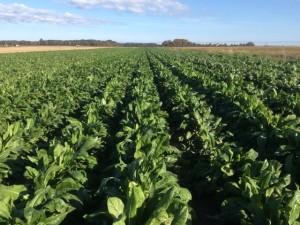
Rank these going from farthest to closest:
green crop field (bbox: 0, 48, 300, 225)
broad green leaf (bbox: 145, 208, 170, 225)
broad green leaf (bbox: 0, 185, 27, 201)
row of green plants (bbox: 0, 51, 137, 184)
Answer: row of green plants (bbox: 0, 51, 137, 184) → broad green leaf (bbox: 0, 185, 27, 201) → green crop field (bbox: 0, 48, 300, 225) → broad green leaf (bbox: 145, 208, 170, 225)

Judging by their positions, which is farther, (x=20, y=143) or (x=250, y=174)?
(x=20, y=143)

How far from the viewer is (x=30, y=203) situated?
11.0 feet

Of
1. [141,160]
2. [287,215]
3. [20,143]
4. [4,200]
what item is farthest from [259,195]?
[20,143]

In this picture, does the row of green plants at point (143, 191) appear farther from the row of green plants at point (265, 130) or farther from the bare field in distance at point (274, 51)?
the bare field in distance at point (274, 51)

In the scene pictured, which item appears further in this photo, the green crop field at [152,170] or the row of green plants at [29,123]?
the row of green plants at [29,123]

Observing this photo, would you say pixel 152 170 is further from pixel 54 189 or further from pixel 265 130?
pixel 265 130

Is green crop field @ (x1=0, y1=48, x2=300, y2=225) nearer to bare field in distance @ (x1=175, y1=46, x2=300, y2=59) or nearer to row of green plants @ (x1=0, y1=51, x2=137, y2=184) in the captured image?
row of green plants @ (x1=0, y1=51, x2=137, y2=184)

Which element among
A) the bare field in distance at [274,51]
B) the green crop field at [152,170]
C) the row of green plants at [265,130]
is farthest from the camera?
the bare field in distance at [274,51]

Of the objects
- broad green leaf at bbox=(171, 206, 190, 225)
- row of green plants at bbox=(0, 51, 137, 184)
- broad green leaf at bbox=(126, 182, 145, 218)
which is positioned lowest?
row of green plants at bbox=(0, 51, 137, 184)

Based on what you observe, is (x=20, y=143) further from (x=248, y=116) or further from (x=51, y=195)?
(x=248, y=116)

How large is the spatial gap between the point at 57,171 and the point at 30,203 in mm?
1006

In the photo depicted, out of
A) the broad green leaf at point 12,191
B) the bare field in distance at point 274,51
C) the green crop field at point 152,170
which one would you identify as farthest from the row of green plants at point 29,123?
the bare field in distance at point 274,51

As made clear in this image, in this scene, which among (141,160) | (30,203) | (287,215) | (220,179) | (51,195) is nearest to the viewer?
(287,215)

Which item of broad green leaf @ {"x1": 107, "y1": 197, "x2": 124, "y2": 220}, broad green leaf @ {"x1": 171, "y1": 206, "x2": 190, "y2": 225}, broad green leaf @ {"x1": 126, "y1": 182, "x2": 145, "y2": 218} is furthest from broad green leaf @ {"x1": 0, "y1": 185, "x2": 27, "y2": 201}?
broad green leaf @ {"x1": 171, "y1": 206, "x2": 190, "y2": 225}
